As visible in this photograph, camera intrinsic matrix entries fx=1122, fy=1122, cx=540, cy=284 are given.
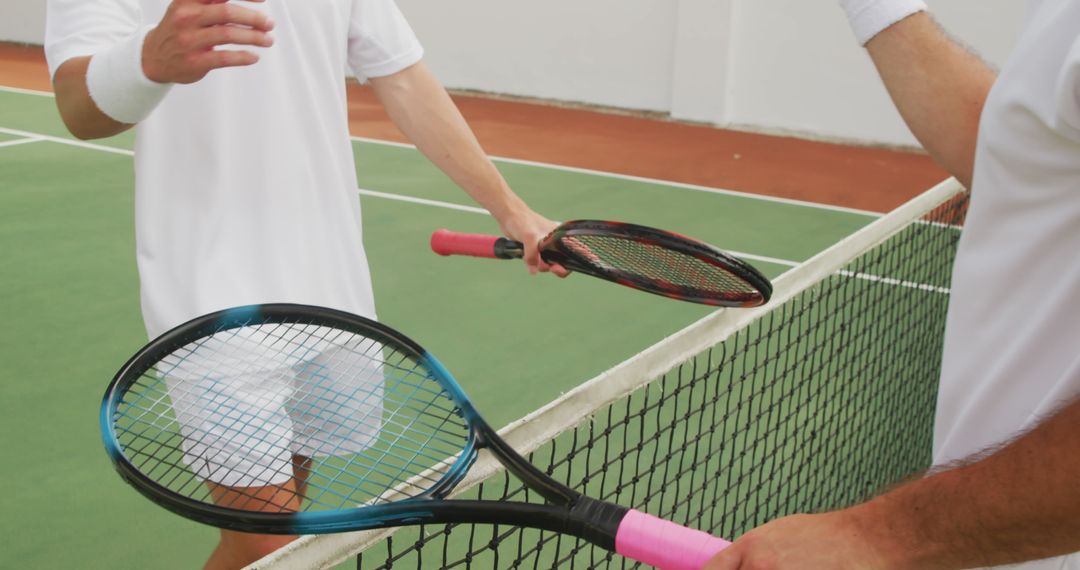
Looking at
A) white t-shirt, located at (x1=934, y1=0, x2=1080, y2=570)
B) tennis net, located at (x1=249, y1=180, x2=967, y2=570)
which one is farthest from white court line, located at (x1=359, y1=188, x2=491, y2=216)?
white t-shirt, located at (x1=934, y1=0, x2=1080, y2=570)

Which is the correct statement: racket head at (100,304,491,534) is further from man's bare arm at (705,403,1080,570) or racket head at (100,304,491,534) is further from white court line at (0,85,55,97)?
white court line at (0,85,55,97)

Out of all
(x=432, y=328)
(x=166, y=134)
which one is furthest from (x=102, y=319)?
(x=166, y=134)

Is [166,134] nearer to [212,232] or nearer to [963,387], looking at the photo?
[212,232]

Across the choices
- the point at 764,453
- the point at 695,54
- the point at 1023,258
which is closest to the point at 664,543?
the point at 1023,258

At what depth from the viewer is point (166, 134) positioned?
1657 millimetres

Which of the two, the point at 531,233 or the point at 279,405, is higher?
the point at 531,233

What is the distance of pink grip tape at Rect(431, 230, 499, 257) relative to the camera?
6.59 feet

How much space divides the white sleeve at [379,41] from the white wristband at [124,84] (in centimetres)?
45

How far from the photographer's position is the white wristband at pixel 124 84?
1445 millimetres

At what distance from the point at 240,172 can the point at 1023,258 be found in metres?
1.10

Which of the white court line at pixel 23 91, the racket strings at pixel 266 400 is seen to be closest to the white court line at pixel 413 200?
the white court line at pixel 23 91

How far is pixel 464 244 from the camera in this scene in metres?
2.05

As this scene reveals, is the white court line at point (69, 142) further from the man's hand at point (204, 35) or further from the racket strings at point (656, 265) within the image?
the man's hand at point (204, 35)

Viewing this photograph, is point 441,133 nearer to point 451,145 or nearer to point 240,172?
point 451,145
